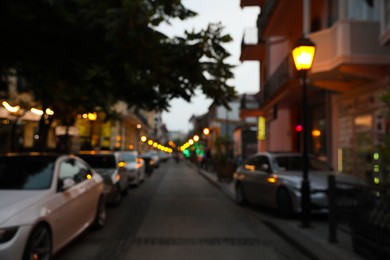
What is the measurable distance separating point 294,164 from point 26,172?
7.15 meters

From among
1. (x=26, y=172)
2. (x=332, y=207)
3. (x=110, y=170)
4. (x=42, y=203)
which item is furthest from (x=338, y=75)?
(x=42, y=203)

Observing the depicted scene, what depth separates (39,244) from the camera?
571 centimetres

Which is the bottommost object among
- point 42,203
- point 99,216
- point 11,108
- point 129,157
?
point 99,216

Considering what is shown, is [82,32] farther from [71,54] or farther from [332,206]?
[332,206]

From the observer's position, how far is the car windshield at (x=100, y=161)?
14.0 m

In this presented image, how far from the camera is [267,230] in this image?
31.4 feet

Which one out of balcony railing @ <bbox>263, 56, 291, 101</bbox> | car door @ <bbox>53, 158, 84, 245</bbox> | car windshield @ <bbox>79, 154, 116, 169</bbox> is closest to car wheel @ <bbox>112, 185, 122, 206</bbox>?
car windshield @ <bbox>79, 154, 116, 169</bbox>

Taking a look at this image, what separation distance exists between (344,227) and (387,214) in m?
1.49

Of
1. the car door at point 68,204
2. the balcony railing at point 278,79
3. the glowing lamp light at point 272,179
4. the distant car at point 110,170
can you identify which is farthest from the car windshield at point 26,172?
the balcony railing at point 278,79

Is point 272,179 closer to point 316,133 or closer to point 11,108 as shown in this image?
point 11,108

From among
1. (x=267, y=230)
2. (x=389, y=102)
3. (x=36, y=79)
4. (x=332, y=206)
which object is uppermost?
(x=36, y=79)

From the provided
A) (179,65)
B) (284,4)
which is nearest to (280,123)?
(284,4)

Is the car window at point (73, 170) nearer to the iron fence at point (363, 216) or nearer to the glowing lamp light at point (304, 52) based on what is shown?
the iron fence at point (363, 216)

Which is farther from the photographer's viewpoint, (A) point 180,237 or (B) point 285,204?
(B) point 285,204
